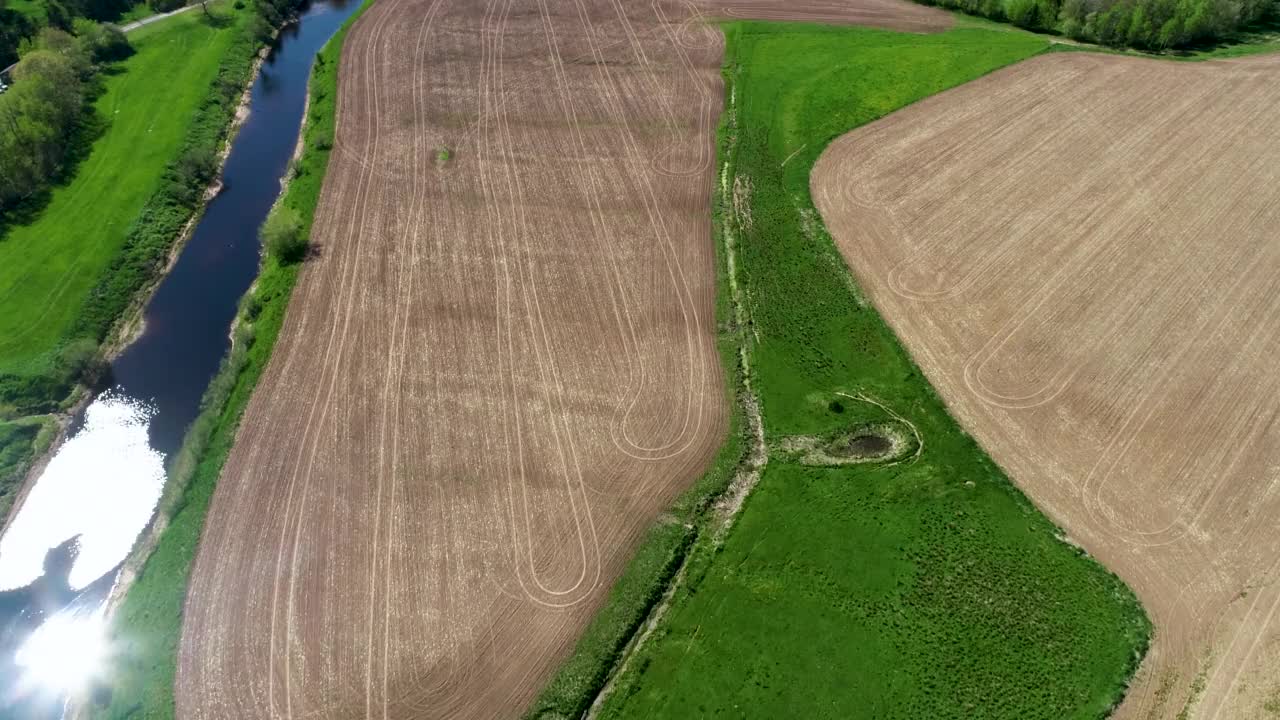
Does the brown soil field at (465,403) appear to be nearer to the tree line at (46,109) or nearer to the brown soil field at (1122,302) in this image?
the brown soil field at (1122,302)

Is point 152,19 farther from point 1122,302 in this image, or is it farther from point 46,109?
point 1122,302

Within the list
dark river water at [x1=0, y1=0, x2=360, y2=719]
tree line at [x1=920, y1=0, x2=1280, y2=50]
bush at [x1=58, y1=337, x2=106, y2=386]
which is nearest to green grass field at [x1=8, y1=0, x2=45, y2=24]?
dark river water at [x1=0, y1=0, x2=360, y2=719]

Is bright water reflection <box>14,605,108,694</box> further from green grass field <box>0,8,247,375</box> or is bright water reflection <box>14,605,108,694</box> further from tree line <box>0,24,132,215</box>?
tree line <box>0,24,132,215</box>

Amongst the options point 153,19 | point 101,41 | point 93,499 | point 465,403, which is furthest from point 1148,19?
point 153,19

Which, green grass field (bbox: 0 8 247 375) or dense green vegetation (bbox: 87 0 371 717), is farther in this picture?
green grass field (bbox: 0 8 247 375)

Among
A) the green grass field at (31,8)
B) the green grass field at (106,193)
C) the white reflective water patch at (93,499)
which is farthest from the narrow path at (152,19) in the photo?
the white reflective water patch at (93,499)

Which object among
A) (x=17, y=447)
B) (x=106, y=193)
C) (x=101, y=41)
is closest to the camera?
(x=17, y=447)

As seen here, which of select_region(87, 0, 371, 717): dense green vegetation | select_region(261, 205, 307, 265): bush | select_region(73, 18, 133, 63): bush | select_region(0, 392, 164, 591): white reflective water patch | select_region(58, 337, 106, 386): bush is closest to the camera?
select_region(87, 0, 371, 717): dense green vegetation
